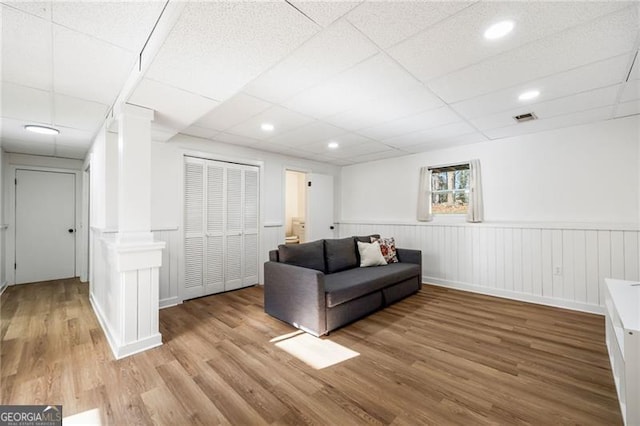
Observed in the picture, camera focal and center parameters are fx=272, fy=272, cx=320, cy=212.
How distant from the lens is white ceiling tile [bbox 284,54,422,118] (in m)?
2.09

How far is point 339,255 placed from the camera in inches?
146

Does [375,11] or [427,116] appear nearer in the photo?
[375,11]

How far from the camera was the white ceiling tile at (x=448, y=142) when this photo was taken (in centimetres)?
394

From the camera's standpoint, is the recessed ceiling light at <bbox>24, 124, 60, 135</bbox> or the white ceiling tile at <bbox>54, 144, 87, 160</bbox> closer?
the recessed ceiling light at <bbox>24, 124, 60, 135</bbox>

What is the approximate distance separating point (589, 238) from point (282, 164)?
450 cm

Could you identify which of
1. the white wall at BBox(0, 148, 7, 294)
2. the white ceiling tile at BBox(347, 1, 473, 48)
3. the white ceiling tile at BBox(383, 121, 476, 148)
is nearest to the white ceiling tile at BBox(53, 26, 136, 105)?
the white ceiling tile at BBox(347, 1, 473, 48)

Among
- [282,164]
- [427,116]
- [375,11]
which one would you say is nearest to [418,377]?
[375,11]

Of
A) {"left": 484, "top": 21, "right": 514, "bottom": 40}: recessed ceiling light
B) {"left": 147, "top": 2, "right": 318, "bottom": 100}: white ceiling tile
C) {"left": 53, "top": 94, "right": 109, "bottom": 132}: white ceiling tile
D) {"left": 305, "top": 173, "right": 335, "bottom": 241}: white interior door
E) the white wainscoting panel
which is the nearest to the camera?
{"left": 147, "top": 2, "right": 318, "bottom": 100}: white ceiling tile

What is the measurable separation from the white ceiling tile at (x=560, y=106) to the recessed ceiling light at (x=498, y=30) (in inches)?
59.8

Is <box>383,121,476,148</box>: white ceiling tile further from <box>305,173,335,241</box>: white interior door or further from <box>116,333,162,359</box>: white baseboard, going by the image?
<box>116,333,162,359</box>: white baseboard

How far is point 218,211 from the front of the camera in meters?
4.18

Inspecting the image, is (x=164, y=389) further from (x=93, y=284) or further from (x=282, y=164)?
(x=282, y=164)

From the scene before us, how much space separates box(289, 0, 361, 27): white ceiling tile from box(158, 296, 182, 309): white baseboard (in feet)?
12.0

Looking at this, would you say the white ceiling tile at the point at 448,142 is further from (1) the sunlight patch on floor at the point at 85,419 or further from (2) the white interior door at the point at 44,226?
(2) the white interior door at the point at 44,226
